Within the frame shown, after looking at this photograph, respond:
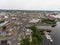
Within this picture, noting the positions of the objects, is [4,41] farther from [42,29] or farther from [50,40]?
[42,29]

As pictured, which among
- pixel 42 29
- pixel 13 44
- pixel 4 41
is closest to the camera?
pixel 13 44

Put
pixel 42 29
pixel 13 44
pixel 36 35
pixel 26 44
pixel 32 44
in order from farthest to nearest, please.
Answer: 1. pixel 42 29
2. pixel 36 35
3. pixel 13 44
4. pixel 32 44
5. pixel 26 44

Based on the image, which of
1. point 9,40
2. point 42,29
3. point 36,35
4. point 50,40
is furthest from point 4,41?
point 42,29

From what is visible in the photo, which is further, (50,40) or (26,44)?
(50,40)

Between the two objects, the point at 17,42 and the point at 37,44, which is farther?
the point at 17,42

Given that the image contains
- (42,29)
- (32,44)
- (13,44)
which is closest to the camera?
(32,44)

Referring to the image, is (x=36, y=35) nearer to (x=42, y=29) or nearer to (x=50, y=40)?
(x=50, y=40)

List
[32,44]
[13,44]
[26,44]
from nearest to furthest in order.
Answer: [26,44], [32,44], [13,44]

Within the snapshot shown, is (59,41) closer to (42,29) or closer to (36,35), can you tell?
(36,35)

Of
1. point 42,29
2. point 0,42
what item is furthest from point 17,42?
point 42,29
